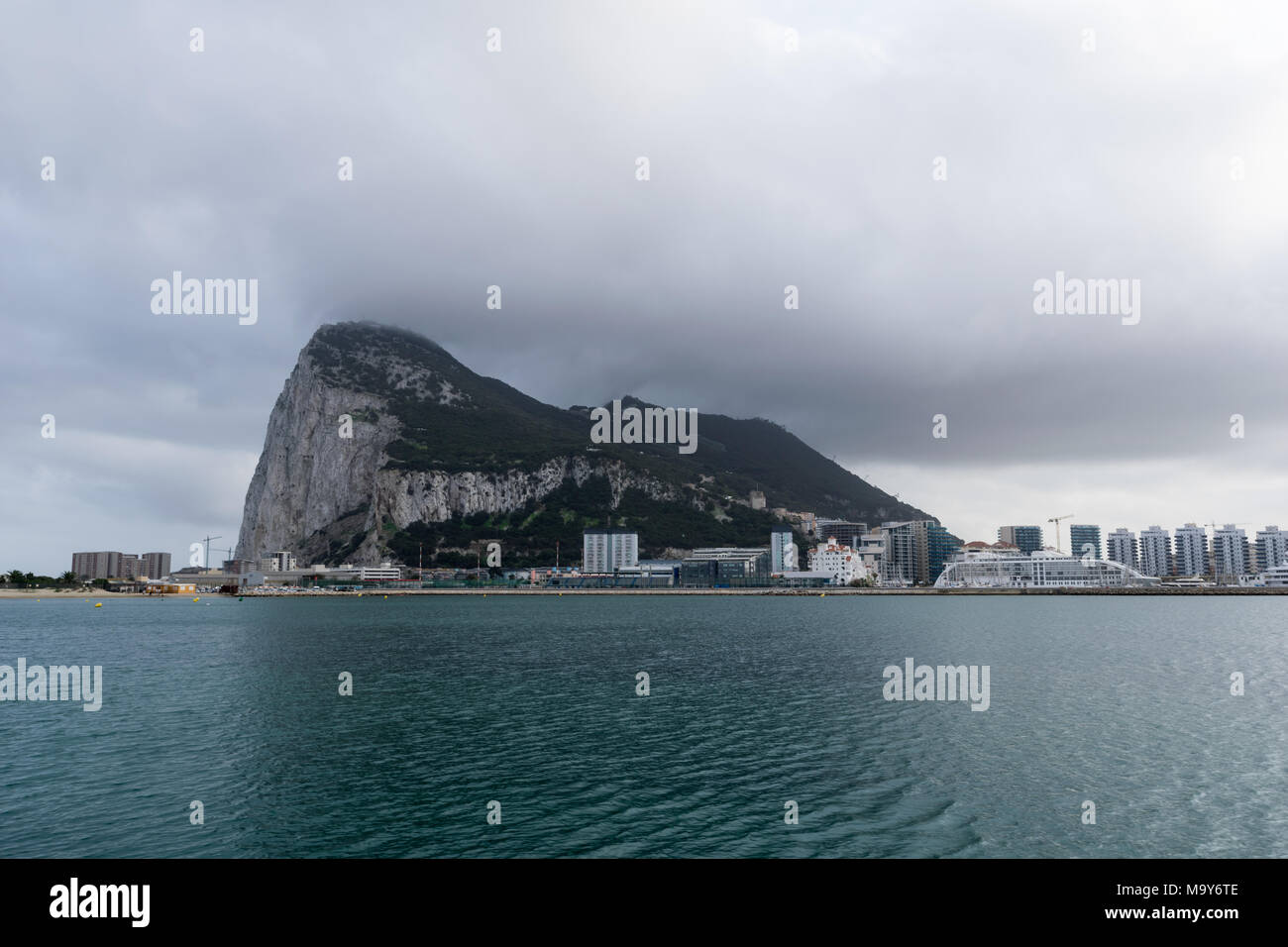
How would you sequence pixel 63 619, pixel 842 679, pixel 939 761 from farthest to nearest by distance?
1. pixel 63 619
2. pixel 842 679
3. pixel 939 761

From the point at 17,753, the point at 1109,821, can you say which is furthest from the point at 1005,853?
the point at 17,753

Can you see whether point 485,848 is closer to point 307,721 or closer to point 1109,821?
point 1109,821
